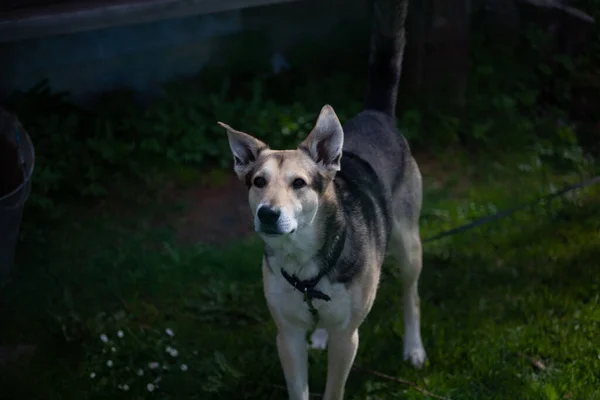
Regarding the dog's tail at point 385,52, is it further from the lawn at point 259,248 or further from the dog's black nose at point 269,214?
the dog's black nose at point 269,214

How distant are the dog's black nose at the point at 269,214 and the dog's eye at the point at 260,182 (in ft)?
0.61

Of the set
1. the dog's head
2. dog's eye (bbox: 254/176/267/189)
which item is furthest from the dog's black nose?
dog's eye (bbox: 254/176/267/189)

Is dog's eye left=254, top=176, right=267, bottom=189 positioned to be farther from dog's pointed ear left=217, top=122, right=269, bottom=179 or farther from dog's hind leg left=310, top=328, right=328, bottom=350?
dog's hind leg left=310, top=328, right=328, bottom=350

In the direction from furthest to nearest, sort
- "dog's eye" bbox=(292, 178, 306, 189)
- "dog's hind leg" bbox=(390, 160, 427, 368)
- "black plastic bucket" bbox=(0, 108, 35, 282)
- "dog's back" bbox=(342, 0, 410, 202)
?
"black plastic bucket" bbox=(0, 108, 35, 282) < "dog's hind leg" bbox=(390, 160, 427, 368) < "dog's back" bbox=(342, 0, 410, 202) < "dog's eye" bbox=(292, 178, 306, 189)

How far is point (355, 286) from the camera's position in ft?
11.7

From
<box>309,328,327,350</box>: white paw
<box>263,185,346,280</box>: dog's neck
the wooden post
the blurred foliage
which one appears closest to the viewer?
<box>263,185,346,280</box>: dog's neck

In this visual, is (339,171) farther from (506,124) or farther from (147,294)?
(506,124)

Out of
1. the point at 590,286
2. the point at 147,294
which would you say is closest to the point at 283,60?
the point at 147,294

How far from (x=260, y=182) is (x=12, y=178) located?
2.64m

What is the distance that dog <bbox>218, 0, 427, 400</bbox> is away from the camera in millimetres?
3359

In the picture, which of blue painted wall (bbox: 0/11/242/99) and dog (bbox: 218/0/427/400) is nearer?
dog (bbox: 218/0/427/400)

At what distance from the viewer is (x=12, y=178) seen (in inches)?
210

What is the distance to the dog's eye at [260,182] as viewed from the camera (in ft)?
11.0

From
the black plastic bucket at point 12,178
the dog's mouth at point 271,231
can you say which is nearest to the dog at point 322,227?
the dog's mouth at point 271,231
